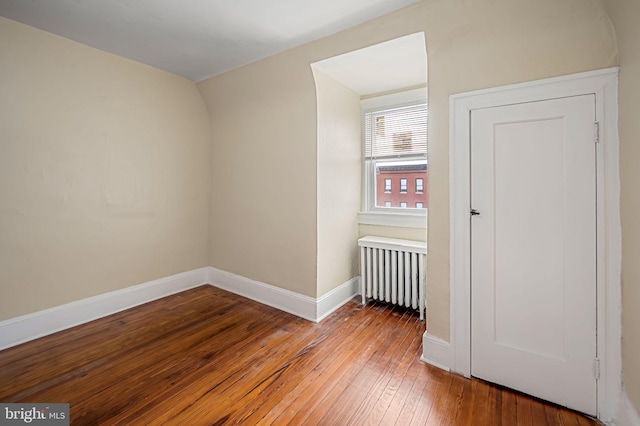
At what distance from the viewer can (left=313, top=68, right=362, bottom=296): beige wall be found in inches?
115

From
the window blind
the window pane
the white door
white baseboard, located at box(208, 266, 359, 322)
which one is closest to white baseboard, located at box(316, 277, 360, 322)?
white baseboard, located at box(208, 266, 359, 322)

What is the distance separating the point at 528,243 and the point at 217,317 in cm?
275

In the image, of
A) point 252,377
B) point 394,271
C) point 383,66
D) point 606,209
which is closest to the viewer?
point 606,209

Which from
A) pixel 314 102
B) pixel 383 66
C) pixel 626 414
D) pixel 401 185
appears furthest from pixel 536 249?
pixel 314 102

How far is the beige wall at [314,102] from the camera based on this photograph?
1700 millimetres

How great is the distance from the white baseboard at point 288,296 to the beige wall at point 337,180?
10 centimetres

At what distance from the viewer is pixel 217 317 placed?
2.94m

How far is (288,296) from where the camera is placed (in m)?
3.07

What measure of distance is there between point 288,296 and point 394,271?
1.15 m

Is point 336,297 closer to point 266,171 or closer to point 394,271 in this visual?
point 394,271

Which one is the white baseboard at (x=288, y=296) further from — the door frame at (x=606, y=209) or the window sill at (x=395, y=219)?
the door frame at (x=606, y=209)

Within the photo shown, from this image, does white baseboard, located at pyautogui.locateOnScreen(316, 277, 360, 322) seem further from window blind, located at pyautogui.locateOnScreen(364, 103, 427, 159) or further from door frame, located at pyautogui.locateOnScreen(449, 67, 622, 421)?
door frame, located at pyautogui.locateOnScreen(449, 67, 622, 421)

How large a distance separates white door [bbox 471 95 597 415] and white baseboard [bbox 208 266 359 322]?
1.40m

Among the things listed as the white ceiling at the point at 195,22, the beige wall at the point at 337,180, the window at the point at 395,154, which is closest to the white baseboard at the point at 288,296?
the beige wall at the point at 337,180
